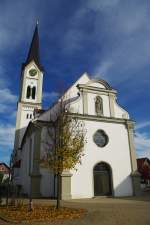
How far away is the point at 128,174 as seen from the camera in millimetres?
26000

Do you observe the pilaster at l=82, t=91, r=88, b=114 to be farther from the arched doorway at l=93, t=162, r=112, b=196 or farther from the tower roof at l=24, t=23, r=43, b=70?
the tower roof at l=24, t=23, r=43, b=70

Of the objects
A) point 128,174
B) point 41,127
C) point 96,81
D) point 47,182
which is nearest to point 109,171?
point 128,174

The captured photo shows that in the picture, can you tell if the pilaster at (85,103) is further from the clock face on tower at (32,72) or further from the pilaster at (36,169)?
the clock face on tower at (32,72)

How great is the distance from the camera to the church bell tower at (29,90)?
4369 cm

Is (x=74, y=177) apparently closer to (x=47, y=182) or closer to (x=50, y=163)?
(x=47, y=182)

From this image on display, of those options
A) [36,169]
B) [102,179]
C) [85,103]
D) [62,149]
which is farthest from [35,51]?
[62,149]

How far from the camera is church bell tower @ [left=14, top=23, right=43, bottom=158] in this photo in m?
43.7

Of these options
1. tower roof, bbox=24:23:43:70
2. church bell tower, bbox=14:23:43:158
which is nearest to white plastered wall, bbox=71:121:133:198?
church bell tower, bbox=14:23:43:158

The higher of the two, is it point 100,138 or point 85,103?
point 85,103

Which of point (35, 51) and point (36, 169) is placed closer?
point (36, 169)

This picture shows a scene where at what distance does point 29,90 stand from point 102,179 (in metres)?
29.2

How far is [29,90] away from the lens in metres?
49.0

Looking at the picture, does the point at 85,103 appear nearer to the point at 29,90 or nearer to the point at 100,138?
the point at 100,138

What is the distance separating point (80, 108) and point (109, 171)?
24.6 ft
